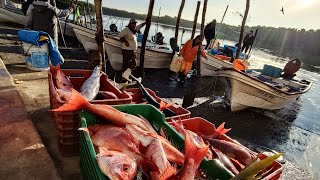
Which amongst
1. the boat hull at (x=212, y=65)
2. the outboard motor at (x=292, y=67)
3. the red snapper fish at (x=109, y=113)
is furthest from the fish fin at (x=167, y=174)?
the boat hull at (x=212, y=65)

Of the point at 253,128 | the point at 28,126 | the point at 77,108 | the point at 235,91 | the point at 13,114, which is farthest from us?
the point at 235,91

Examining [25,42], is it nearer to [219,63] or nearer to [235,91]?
[235,91]

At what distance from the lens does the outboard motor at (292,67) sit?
12.2 meters

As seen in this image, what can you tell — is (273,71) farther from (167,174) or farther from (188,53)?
(167,174)

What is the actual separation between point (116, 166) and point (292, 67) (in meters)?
12.6

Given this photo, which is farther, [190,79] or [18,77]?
[190,79]

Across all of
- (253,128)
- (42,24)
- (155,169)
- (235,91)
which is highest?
(42,24)

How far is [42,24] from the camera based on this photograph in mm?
7699

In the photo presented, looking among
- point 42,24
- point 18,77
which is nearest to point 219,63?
point 42,24

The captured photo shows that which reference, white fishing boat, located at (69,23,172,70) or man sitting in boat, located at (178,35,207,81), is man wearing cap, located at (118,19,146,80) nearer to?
white fishing boat, located at (69,23,172,70)

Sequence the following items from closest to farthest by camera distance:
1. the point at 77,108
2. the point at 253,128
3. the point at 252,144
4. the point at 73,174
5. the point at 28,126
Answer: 1. the point at 77,108
2. the point at 73,174
3. the point at 28,126
4. the point at 252,144
5. the point at 253,128

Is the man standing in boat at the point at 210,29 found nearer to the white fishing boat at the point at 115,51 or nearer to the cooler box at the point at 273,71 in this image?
the white fishing boat at the point at 115,51

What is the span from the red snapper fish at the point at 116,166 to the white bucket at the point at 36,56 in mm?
5717

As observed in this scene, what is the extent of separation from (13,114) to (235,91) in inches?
307
